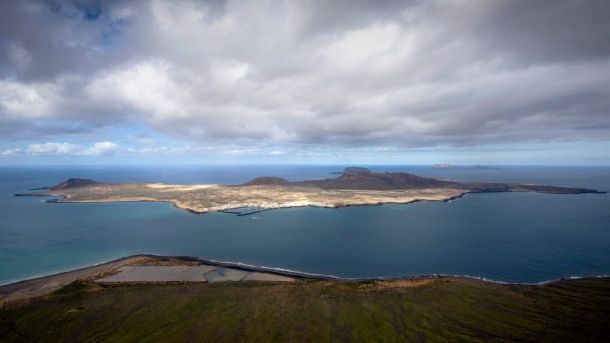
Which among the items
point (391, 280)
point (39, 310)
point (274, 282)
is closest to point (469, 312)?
point (391, 280)

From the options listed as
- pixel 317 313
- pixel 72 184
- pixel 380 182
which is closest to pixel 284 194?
pixel 380 182

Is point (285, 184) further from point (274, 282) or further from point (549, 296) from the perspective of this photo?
point (549, 296)

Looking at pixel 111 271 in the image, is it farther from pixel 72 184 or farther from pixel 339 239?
pixel 72 184

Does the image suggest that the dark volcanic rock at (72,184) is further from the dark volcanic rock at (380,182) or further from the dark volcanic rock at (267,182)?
the dark volcanic rock at (380,182)

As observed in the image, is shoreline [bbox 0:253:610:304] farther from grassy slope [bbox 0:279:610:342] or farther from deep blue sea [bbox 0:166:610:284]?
grassy slope [bbox 0:279:610:342]

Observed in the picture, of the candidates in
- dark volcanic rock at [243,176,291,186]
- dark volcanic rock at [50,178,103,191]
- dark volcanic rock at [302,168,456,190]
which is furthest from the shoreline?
dark volcanic rock at [50,178,103,191]

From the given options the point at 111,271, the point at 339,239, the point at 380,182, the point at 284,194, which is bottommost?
the point at 111,271

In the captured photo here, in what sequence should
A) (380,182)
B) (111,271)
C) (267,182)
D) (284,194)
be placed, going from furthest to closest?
1. (380,182)
2. (267,182)
3. (284,194)
4. (111,271)

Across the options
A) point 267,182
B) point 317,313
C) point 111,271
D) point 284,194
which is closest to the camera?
point 317,313
